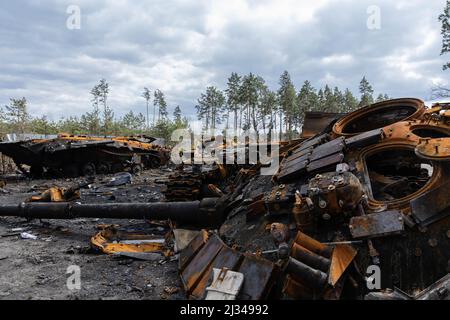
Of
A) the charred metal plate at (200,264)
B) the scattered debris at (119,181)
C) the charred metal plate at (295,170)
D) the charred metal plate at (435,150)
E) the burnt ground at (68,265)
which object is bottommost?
the burnt ground at (68,265)

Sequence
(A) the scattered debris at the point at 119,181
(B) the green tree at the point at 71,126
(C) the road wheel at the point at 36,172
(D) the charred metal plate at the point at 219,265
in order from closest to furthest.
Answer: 1. (D) the charred metal plate at the point at 219,265
2. (A) the scattered debris at the point at 119,181
3. (C) the road wheel at the point at 36,172
4. (B) the green tree at the point at 71,126

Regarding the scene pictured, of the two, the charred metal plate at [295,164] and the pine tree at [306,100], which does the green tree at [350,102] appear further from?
the charred metal plate at [295,164]

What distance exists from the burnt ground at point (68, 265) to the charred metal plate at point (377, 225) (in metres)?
2.00

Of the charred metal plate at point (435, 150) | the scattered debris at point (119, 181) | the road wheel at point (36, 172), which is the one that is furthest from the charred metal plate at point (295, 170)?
the road wheel at point (36, 172)

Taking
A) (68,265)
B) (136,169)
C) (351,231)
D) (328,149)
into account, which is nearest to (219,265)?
(351,231)

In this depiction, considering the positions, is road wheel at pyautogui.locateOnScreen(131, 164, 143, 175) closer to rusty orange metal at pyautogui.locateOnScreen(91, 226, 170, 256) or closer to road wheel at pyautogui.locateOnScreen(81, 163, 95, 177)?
road wheel at pyautogui.locateOnScreen(81, 163, 95, 177)

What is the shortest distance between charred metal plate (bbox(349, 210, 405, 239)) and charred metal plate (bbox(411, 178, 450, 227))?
0.51ft

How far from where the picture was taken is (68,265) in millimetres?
5566

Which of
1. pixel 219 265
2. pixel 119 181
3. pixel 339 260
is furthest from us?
pixel 119 181

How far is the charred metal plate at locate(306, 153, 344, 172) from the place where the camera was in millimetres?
4719

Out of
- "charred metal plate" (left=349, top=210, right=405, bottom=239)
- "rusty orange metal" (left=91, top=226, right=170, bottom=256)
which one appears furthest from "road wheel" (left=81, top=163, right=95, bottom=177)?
"charred metal plate" (left=349, top=210, right=405, bottom=239)

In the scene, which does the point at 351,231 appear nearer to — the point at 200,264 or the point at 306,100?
the point at 200,264

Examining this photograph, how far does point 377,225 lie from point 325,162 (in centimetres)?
Answer: 140

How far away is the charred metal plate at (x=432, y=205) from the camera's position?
11.4ft
